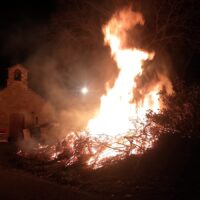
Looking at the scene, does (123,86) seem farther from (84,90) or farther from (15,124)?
(15,124)

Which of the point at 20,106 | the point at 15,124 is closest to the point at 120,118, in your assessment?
the point at 20,106

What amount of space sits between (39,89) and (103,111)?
12.1 m

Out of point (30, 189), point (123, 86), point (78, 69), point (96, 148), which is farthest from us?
point (78, 69)

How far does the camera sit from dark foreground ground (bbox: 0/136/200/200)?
30.2 ft

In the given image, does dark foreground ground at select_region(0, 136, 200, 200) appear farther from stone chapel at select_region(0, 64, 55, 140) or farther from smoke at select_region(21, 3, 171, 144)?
stone chapel at select_region(0, 64, 55, 140)

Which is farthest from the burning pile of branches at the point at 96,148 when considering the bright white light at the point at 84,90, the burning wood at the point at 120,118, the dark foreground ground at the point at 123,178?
the bright white light at the point at 84,90

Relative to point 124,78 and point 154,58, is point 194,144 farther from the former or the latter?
point 154,58

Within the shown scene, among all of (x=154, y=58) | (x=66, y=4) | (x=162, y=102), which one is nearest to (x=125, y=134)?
(x=162, y=102)

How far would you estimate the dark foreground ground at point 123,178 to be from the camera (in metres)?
9.21

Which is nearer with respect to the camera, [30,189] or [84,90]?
[30,189]

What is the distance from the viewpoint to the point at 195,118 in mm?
13102

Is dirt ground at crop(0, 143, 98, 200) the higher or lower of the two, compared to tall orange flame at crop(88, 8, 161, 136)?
lower

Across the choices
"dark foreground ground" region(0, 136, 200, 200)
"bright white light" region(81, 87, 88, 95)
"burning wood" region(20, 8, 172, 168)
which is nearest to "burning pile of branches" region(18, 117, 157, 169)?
"burning wood" region(20, 8, 172, 168)

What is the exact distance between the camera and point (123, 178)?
10.7 m
